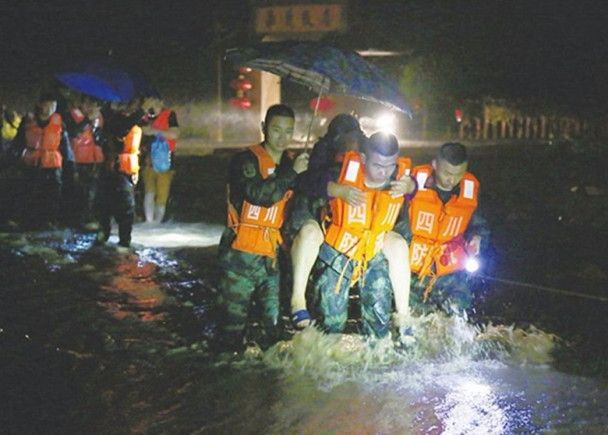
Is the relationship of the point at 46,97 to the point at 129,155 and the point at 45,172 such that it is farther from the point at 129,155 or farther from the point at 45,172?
the point at 129,155

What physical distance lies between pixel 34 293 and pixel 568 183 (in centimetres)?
1223

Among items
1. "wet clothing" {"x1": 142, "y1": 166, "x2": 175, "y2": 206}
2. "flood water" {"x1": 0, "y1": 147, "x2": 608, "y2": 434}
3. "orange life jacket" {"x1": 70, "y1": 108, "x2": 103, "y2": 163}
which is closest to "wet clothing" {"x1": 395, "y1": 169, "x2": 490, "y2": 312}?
"flood water" {"x1": 0, "y1": 147, "x2": 608, "y2": 434}

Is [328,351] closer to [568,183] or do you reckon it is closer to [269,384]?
[269,384]

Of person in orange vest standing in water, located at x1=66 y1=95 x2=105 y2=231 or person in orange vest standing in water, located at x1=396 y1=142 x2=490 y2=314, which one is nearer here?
person in orange vest standing in water, located at x1=396 y1=142 x2=490 y2=314

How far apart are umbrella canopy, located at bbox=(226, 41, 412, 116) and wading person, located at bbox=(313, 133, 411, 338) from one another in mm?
557

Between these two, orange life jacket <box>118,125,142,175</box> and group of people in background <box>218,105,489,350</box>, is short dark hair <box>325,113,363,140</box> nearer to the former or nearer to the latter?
group of people in background <box>218,105,489,350</box>

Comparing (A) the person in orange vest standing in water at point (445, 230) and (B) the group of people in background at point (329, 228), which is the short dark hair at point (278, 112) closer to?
(B) the group of people in background at point (329, 228)

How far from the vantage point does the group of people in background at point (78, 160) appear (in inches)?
458

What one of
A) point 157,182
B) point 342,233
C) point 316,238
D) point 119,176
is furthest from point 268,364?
point 157,182

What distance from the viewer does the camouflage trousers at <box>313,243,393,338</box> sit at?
6062mm

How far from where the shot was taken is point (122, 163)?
10.4m

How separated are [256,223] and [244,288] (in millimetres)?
507

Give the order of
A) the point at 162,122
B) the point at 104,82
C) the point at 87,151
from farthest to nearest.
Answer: the point at 87,151 < the point at 162,122 < the point at 104,82

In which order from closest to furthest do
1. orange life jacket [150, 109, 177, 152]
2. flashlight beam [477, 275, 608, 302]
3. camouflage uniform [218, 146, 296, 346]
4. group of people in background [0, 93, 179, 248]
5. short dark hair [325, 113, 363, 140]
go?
camouflage uniform [218, 146, 296, 346] < short dark hair [325, 113, 363, 140] < flashlight beam [477, 275, 608, 302] < group of people in background [0, 93, 179, 248] < orange life jacket [150, 109, 177, 152]
